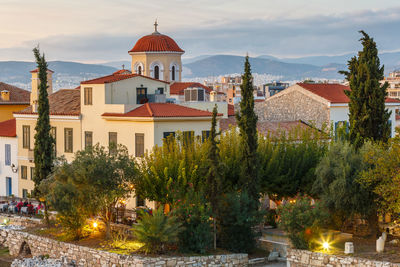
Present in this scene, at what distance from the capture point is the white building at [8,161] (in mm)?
49312

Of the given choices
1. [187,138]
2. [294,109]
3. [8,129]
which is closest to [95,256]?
[187,138]

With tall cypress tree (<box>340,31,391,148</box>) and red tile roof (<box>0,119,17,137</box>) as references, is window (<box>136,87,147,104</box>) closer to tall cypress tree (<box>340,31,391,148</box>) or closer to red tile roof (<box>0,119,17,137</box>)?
red tile roof (<box>0,119,17,137</box>)

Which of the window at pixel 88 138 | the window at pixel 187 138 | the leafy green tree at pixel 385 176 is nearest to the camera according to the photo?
the leafy green tree at pixel 385 176

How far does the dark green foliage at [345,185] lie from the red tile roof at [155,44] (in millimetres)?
46797

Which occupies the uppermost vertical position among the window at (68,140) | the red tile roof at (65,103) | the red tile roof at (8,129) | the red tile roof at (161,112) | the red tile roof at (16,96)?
the red tile roof at (16,96)

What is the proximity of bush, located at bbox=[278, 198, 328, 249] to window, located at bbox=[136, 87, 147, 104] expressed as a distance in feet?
54.5

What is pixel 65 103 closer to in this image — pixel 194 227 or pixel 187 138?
pixel 187 138

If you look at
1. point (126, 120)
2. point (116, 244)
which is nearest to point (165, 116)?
point (126, 120)

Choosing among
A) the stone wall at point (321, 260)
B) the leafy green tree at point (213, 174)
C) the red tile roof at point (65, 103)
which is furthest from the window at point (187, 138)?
the red tile roof at point (65, 103)

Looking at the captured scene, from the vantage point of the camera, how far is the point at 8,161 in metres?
50.2

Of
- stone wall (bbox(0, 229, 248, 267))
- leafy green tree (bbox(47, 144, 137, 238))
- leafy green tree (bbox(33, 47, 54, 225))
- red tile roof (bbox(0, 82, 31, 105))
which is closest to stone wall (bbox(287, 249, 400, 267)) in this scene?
stone wall (bbox(0, 229, 248, 267))

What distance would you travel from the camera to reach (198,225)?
94.5 feet

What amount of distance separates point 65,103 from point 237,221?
67.6 ft

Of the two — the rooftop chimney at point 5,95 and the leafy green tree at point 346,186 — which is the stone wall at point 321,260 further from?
the rooftop chimney at point 5,95
